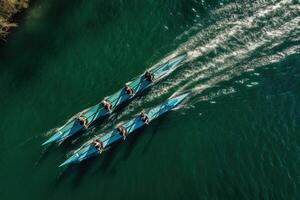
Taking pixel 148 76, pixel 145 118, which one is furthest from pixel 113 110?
pixel 148 76

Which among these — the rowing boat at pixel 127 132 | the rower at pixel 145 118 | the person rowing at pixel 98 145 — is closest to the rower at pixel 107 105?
the rowing boat at pixel 127 132

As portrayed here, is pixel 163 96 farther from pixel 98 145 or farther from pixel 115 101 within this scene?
pixel 98 145

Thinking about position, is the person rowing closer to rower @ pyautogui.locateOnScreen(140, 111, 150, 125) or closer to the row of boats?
the row of boats

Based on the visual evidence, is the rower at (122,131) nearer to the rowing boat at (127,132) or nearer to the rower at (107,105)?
the rowing boat at (127,132)

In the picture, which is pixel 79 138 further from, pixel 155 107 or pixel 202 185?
pixel 202 185

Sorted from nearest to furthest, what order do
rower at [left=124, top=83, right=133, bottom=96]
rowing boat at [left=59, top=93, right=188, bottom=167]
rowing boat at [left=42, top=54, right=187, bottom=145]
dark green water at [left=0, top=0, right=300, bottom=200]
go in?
dark green water at [left=0, top=0, right=300, bottom=200] < rowing boat at [left=59, top=93, right=188, bottom=167] < rower at [left=124, top=83, right=133, bottom=96] < rowing boat at [left=42, top=54, right=187, bottom=145]

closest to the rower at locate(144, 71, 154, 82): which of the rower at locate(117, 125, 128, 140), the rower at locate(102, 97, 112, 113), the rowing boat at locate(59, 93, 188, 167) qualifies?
the rowing boat at locate(59, 93, 188, 167)
